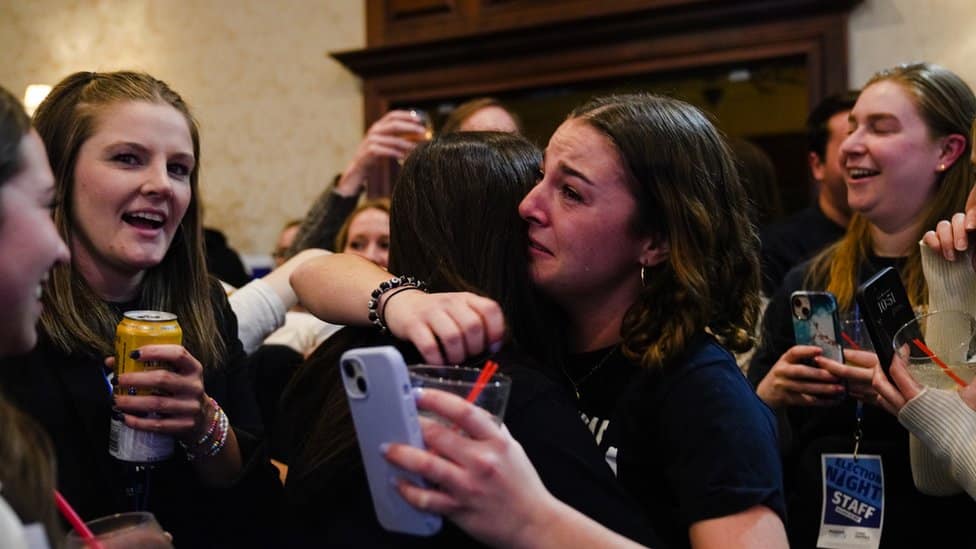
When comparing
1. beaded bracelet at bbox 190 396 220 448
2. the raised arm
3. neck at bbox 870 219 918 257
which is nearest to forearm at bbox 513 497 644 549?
the raised arm

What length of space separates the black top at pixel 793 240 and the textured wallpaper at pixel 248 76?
2.47 meters

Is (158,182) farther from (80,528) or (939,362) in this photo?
(939,362)

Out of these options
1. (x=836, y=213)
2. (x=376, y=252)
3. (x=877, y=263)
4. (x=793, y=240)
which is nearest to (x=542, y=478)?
(x=877, y=263)

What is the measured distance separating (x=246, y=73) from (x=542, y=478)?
4.48 metres

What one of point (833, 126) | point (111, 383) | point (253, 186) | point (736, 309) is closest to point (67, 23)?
point (253, 186)

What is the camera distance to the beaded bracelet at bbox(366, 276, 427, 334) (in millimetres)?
1278

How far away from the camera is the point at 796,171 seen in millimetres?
6930

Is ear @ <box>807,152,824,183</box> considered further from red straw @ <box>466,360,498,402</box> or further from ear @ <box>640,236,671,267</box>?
red straw @ <box>466,360,498,402</box>

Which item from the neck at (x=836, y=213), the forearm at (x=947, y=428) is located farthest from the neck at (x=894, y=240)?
the neck at (x=836, y=213)

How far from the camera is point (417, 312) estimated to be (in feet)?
3.76

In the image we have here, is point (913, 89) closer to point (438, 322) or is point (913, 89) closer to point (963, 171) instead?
point (963, 171)

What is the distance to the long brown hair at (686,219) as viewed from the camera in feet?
4.66

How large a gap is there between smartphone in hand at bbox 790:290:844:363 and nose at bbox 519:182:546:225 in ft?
2.27

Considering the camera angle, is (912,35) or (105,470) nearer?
(105,470)
